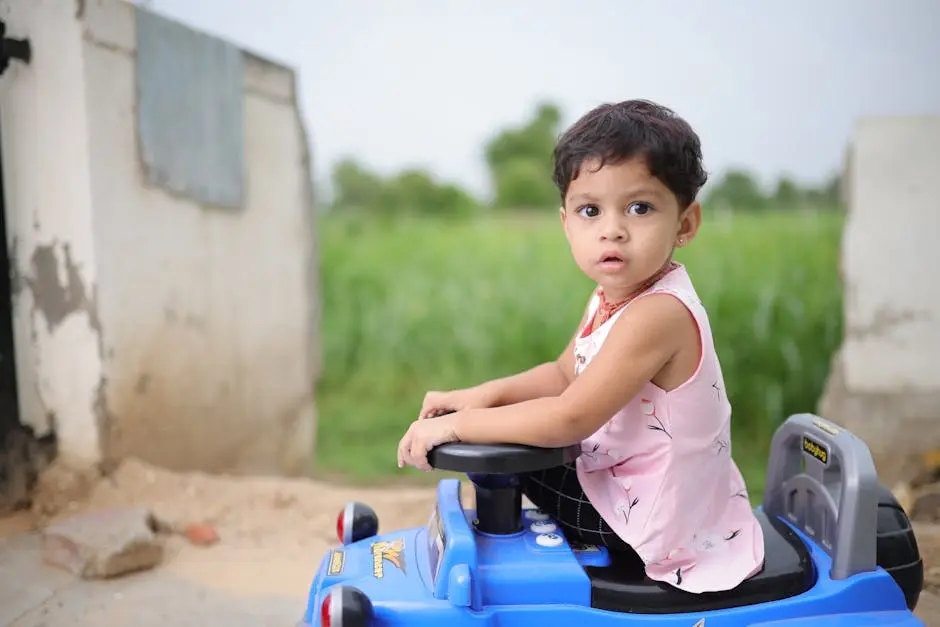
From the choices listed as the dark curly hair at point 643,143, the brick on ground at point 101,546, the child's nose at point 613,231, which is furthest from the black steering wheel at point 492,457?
the brick on ground at point 101,546

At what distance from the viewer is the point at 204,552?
2428 mm

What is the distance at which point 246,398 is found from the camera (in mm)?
3469

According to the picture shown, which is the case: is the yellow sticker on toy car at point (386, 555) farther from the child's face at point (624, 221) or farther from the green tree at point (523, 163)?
the green tree at point (523, 163)

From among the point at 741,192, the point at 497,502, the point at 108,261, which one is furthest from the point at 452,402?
the point at 741,192

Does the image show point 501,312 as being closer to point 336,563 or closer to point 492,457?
point 336,563

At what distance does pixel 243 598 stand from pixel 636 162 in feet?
5.22

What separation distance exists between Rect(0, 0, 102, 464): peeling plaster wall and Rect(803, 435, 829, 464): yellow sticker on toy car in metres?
2.15

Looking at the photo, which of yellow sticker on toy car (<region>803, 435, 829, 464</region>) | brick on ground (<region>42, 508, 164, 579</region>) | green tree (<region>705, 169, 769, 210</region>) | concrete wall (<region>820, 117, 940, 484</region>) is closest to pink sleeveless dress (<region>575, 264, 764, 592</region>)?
yellow sticker on toy car (<region>803, 435, 829, 464</region>)

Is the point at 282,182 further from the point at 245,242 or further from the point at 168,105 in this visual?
the point at 168,105

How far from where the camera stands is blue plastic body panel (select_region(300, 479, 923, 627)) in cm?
122

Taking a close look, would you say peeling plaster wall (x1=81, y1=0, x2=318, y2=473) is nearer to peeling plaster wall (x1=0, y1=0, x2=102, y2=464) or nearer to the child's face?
peeling plaster wall (x1=0, y1=0, x2=102, y2=464)

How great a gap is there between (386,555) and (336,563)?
0.30 ft

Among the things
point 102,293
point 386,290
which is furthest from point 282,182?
point 386,290

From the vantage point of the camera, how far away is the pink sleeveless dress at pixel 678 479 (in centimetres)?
128
